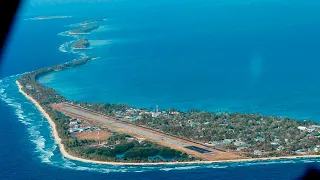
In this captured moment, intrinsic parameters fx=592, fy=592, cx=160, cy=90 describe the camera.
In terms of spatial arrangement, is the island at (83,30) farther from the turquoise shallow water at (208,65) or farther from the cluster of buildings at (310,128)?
the cluster of buildings at (310,128)

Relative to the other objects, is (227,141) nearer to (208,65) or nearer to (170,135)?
(170,135)

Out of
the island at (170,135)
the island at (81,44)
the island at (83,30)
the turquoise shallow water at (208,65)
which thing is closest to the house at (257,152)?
the island at (170,135)

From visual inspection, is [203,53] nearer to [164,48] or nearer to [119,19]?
[164,48]

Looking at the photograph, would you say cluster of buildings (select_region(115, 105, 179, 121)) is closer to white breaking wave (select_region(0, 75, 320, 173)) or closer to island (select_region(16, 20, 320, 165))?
island (select_region(16, 20, 320, 165))

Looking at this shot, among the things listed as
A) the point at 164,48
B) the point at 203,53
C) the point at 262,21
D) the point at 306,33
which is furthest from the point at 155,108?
the point at 262,21

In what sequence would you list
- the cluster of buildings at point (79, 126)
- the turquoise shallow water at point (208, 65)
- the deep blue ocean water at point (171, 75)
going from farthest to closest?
1. the turquoise shallow water at point (208, 65)
2. the cluster of buildings at point (79, 126)
3. the deep blue ocean water at point (171, 75)

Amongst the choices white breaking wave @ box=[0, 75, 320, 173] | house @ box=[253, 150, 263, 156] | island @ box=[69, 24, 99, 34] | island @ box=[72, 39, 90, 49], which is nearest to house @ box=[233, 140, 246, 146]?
house @ box=[253, 150, 263, 156]
